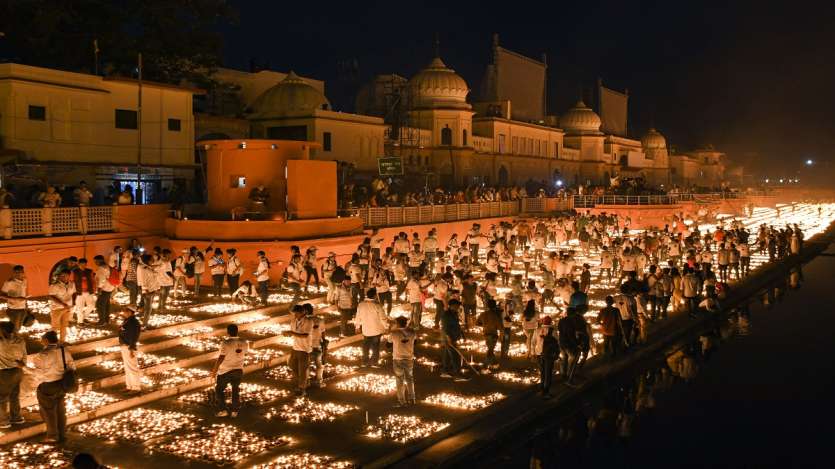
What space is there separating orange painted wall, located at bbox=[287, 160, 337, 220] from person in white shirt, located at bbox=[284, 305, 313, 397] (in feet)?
39.3

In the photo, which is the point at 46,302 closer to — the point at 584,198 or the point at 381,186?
the point at 381,186

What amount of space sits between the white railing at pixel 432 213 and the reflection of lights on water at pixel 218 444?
55.8 feet

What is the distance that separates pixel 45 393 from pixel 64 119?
1941 centimetres

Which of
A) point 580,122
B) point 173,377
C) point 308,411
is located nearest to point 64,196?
point 173,377

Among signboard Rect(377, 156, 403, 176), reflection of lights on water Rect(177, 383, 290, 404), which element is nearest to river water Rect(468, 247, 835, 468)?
reflection of lights on water Rect(177, 383, 290, 404)

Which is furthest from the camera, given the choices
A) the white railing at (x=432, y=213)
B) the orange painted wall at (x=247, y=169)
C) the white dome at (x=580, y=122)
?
the white dome at (x=580, y=122)

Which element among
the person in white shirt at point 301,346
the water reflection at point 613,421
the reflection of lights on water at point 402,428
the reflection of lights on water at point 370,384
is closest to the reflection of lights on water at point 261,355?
the reflection of lights on water at point 370,384

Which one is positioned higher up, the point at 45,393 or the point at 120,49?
the point at 120,49

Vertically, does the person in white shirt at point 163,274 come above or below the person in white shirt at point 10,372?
above

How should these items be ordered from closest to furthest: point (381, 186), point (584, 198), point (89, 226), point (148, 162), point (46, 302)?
point (46, 302) → point (89, 226) → point (148, 162) → point (381, 186) → point (584, 198)

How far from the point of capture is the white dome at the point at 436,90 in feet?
163

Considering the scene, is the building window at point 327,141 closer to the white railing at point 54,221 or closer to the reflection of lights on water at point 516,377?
the white railing at point 54,221

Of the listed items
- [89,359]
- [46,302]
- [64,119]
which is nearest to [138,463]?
[89,359]

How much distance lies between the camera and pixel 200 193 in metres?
32.5
